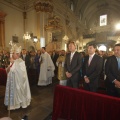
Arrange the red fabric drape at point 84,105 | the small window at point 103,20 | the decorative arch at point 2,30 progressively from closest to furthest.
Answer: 1. the red fabric drape at point 84,105
2. the decorative arch at point 2,30
3. the small window at point 103,20

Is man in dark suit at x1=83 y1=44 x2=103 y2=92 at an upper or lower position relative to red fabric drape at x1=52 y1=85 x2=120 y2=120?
upper

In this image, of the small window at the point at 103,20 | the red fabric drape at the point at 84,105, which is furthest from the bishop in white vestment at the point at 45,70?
the small window at the point at 103,20

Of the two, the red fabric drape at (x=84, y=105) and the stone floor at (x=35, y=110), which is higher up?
the red fabric drape at (x=84, y=105)

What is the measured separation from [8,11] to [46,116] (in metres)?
10.5

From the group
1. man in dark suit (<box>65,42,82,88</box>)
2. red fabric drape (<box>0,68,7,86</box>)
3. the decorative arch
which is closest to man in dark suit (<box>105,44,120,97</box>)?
man in dark suit (<box>65,42,82,88</box>)

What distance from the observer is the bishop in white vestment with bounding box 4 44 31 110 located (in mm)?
3635

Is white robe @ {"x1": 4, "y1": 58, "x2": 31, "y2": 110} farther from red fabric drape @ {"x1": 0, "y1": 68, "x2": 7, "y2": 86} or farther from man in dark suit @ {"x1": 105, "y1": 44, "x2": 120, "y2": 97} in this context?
man in dark suit @ {"x1": 105, "y1": 44, "x2": 120, "y2": 97}

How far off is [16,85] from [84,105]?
6.74ft

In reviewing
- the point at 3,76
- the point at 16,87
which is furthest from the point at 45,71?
the point at 16,87

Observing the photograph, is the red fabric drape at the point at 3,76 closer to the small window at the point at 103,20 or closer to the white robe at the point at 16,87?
the white robe at the point at 16,87

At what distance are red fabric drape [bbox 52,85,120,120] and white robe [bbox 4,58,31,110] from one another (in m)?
1.35

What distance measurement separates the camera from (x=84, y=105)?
99.1 inches

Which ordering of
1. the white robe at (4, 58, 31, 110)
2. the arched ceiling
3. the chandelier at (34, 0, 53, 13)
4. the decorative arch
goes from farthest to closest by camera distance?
the arched ceiling → the chandelier at (34, 0, 53, 13) → the decorative arch → the white robe at (4, 58, 31, 110)

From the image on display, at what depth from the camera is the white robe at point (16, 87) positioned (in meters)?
3.63
